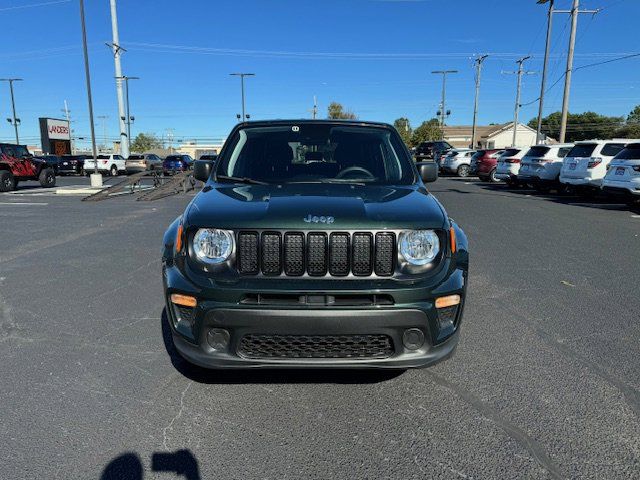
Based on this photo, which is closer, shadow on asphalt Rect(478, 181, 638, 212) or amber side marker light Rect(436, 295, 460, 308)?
amber side marker light Rect(436, 295, 460, 308)

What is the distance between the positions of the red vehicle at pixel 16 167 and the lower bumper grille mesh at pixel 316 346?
19375 millimetres

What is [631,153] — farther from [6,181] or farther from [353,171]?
[6,181]

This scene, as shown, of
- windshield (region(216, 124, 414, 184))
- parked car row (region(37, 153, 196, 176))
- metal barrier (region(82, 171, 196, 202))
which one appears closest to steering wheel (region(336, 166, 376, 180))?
windshield (region(216, 124, 414, 184))

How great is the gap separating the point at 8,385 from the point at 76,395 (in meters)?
0.51

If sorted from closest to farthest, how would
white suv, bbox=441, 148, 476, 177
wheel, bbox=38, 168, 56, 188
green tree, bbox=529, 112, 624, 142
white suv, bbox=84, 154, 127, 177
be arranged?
1. wheel, bbox=38, 168, 56, 188
2. white suv, bbox=441, 148, 476, 177
3. white suv, bbox=84, 154, 127, 177
4. green tree, bbox=529, 112, 624, 142

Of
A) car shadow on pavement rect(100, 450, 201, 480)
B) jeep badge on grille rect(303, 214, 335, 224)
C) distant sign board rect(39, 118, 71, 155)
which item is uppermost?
distant sign board rect(39, 118, 71, 155)

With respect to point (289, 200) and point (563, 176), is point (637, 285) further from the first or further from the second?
point (563, 176)

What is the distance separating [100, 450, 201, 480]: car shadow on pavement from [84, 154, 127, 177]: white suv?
34472mm

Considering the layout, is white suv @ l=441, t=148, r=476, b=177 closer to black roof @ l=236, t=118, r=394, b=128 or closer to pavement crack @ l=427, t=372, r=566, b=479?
black roof @ l=236, t=118, r=394, b=128

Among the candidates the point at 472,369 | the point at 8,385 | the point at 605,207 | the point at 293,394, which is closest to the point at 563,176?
the point at 605,207

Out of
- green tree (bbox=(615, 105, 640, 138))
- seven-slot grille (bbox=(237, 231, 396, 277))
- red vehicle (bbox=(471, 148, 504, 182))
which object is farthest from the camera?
green tree (bbox=(615, 105, 640, 138))

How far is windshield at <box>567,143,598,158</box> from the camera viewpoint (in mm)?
13609

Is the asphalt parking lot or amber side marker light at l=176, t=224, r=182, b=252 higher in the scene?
amber side marker light at l=176, t=224, r=182, b=252

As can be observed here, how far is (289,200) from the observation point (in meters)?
2.90
